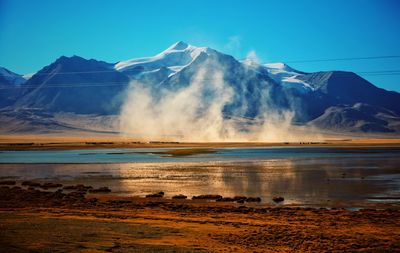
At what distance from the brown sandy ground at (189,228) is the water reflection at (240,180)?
6423mm

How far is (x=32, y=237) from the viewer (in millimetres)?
17094

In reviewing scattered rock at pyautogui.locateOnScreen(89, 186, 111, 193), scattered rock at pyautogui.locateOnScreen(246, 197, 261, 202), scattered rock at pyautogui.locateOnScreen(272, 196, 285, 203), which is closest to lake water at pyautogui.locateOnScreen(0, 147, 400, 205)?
scattered rock at pyautogui.locateOnScreen(272, 196, 285, 203)

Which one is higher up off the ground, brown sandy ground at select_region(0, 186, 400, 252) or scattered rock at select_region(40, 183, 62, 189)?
scattered rock at select_region(40, 183, 62, 189)

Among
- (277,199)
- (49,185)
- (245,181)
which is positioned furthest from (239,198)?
(49,185)

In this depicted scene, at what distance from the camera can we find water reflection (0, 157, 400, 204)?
33.9 m

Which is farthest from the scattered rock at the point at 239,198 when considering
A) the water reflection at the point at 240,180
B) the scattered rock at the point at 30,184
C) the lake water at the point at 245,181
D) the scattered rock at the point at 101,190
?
the scattered rock at the point at 30,184

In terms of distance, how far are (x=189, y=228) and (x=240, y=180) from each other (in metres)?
23.2

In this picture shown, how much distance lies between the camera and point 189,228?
1978 cm

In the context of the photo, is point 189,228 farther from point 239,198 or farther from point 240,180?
point 240,180

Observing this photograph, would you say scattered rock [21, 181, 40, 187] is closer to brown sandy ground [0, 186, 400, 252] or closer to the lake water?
the lake water

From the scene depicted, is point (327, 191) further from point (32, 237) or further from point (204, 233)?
point (32, 237)

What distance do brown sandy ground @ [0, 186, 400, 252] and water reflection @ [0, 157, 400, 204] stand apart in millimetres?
6423

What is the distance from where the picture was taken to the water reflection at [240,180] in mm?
33938

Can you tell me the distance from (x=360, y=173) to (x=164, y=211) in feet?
94.5
